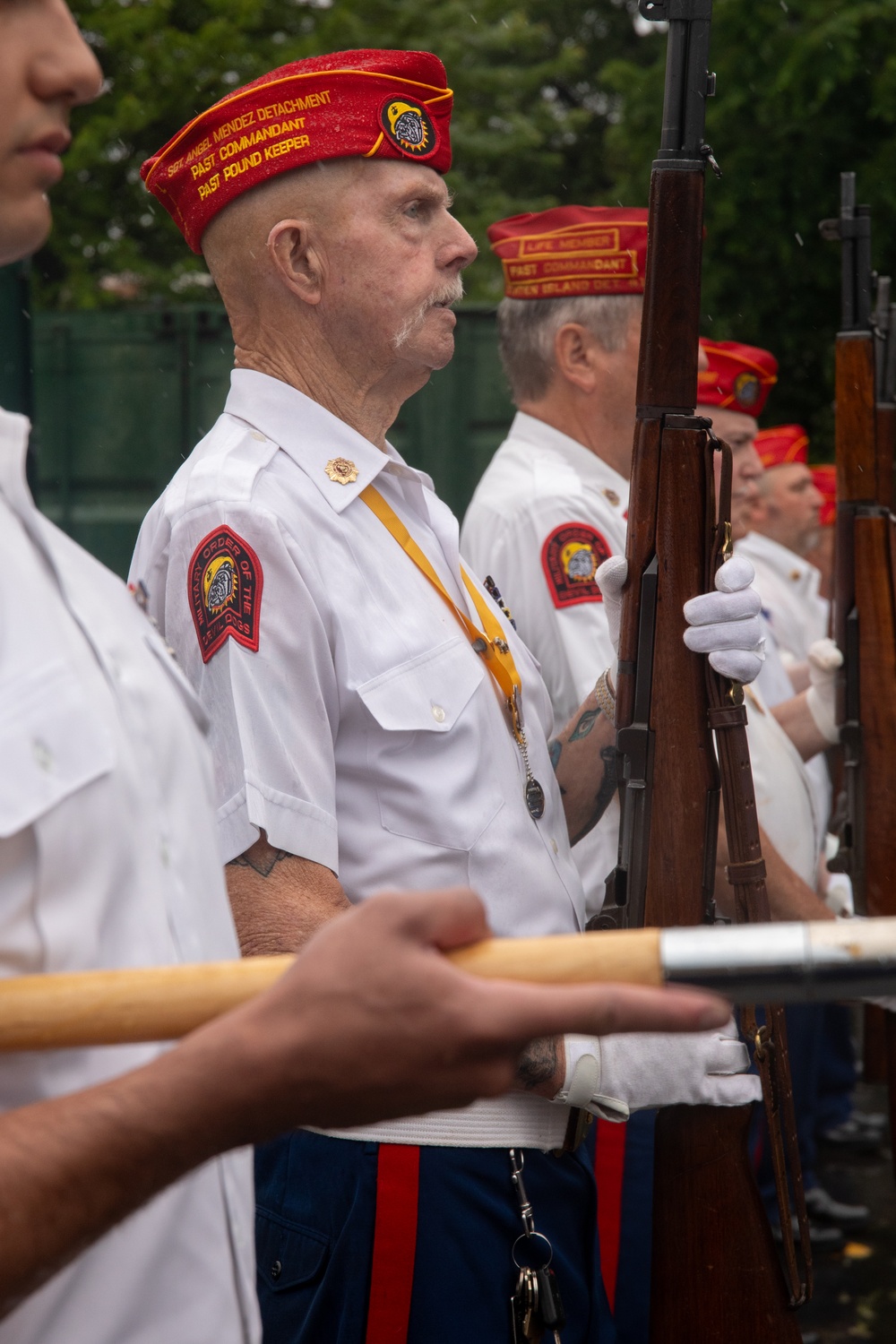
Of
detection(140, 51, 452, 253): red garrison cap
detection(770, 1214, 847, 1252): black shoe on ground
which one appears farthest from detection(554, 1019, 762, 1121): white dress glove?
detection(770, 1214, 847, 1252): black shoe on ground

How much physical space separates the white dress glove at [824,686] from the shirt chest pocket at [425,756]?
195 cm

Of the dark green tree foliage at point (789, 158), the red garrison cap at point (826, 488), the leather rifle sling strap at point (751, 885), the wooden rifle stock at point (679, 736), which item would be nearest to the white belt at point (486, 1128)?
the wooden rifle stock at point (679, 736)

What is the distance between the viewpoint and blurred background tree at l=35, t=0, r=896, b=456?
856 centimetres

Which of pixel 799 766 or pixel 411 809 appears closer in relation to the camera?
pixel 411 809

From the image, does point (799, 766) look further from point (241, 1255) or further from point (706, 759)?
point (241, 1255)

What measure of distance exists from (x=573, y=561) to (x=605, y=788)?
0.67 metres

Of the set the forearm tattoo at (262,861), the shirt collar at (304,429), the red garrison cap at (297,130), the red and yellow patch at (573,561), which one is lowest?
the forearm tattoo at (262,861)

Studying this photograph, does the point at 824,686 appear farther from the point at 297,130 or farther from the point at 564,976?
the point at 564,976

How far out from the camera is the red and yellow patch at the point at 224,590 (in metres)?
1.79

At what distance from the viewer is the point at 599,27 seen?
15.1 meters

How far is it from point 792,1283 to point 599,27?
49.2 feet

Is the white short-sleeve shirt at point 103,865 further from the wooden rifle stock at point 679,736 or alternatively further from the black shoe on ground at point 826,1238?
the black shoe on ground at point 826,1238

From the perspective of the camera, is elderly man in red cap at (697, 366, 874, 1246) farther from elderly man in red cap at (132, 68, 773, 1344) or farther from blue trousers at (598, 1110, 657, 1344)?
elderly man in red cap at (132, 68, 773, 1344)

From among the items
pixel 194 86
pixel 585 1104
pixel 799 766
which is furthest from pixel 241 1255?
pixel 194 86
